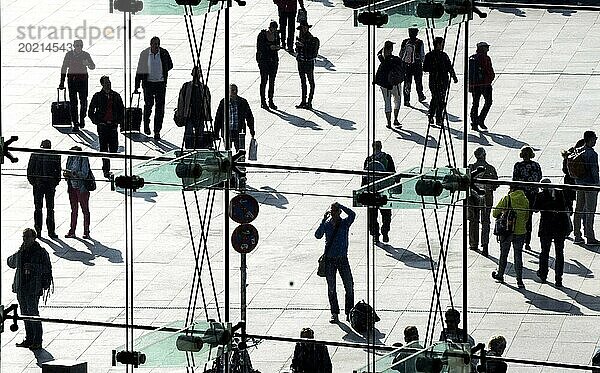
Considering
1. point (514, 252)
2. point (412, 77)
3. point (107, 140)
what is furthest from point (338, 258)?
point (107, 140)

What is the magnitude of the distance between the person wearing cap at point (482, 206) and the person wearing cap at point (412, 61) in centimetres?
60

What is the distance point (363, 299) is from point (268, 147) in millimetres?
1188

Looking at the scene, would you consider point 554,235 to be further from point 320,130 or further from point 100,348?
point 100,348

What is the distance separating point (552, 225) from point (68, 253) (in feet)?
10.9

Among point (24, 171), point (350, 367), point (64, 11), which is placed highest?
point (64, 11)

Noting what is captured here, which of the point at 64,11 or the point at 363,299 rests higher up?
the point at 64,11

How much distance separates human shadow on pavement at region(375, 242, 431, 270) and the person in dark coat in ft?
7.58

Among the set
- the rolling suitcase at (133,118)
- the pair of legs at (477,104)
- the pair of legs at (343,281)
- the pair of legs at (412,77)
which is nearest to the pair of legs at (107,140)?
the rolling suitcase at (133,118)

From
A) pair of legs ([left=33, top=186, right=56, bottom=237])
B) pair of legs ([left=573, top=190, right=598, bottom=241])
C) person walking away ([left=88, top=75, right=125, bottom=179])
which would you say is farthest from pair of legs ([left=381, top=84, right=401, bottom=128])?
pair of legs ([left=33, top=186, right=56, bottom=237])

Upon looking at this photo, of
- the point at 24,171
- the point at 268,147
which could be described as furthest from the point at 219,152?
the point at 24,171

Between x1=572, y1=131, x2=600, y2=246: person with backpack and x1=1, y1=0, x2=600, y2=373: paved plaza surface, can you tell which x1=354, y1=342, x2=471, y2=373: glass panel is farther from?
x1=572, y1=131, x2=600, y2=246: person with backpack

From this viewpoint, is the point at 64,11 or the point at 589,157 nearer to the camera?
the point at 589,157

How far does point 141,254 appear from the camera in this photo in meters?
17.1

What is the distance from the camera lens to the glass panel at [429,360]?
1616cm
